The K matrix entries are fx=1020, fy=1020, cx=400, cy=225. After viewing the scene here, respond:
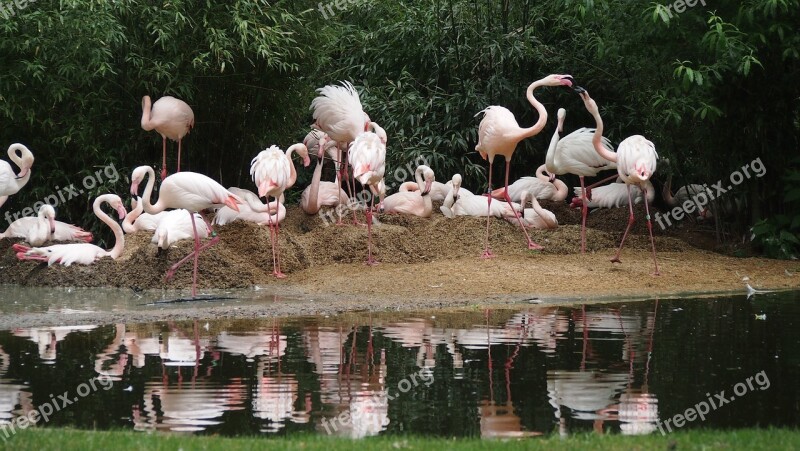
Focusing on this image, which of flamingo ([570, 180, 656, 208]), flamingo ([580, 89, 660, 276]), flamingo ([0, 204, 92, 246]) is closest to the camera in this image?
flamingo ([580, 89, 660, 276])

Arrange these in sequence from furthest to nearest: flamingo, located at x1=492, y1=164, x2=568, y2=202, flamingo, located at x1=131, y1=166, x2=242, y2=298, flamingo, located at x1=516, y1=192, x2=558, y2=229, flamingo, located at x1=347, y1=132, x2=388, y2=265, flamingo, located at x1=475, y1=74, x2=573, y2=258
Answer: flamingo, located at x1=492, y1=164, x2=568, y2=202 < flamingo, located at x1=516, y1=192, x2=558, y2=229 < flamingo, located at x1=475, y1=74, x2=573, y2=258 < flamingo, located at x1=347, y1=132, x2=388, y2=265 < flamingo, located at x1=131, y1=166, x2=242, y2=298

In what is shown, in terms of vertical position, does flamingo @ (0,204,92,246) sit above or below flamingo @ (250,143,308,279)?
below

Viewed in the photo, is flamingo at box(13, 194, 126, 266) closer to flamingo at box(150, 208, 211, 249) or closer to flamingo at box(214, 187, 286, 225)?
flamingo at box(150, 208, 211, 249)

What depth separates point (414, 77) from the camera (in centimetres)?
1573

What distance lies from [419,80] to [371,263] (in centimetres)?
480

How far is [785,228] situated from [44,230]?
904 cm

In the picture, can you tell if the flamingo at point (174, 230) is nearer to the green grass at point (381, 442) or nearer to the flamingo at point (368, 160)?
the flamingo at point (368, 160)

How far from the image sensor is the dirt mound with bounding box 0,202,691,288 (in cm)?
1088

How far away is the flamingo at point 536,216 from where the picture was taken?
13.2m

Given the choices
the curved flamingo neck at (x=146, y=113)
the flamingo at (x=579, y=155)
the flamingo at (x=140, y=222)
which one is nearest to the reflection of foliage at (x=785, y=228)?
the flamingo at (x=579, y=155)

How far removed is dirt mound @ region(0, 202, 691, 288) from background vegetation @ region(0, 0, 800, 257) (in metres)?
1.41

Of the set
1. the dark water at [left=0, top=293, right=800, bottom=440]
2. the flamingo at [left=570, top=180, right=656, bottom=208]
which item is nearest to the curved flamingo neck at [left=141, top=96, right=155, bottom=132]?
the dark water at [left=0, top=293, right=800, bottom=440]

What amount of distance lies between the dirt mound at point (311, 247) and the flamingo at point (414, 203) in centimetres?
17

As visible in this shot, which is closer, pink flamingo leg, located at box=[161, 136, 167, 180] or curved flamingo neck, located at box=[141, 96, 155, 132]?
curved flamingo neck, located at box=[141, 96, 155, 132]
